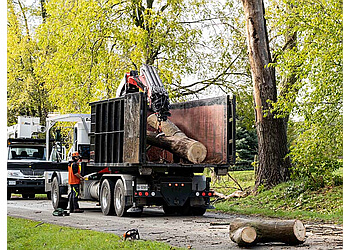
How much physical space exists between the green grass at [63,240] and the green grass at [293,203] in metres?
6.74

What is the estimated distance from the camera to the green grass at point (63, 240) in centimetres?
1105

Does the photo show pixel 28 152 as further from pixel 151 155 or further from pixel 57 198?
pixel 151 155

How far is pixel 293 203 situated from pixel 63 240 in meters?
9.78

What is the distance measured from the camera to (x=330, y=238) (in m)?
12.6

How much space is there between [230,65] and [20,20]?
55.6ft

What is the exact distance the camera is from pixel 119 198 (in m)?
17.6

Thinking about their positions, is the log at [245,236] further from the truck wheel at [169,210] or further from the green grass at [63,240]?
the truck wheel at [169,210]

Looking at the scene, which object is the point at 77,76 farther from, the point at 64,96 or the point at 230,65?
the point at 230,65

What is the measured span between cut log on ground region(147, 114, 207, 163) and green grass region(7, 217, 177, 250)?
4.69 meters

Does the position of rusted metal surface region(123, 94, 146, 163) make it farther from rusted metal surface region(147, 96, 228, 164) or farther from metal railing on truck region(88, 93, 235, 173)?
rusted metal surface region(147, 96, 228, 164)

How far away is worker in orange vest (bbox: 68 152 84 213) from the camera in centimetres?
1895

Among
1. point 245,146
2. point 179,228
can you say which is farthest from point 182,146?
point 245,146

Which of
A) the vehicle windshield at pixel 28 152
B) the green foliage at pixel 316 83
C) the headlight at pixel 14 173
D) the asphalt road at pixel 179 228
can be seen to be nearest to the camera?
the asphalt road at pixel 179 228

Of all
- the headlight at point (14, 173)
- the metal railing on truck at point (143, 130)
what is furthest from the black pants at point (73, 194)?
the headlight at point (14, 173)
